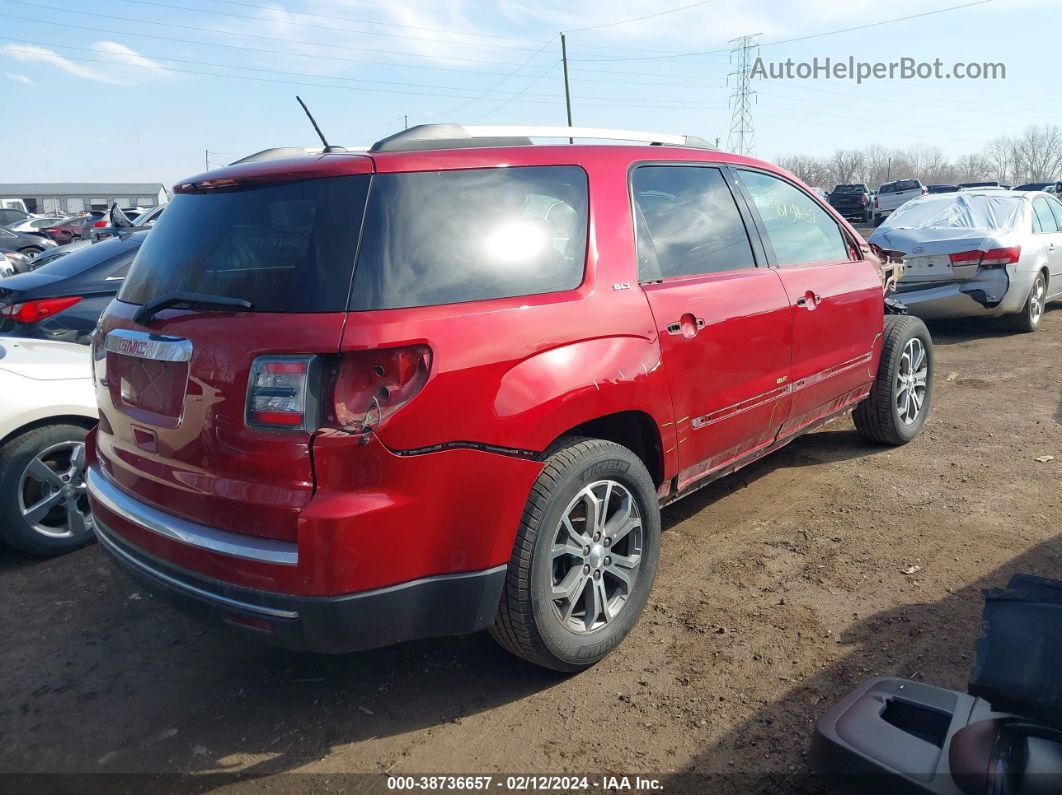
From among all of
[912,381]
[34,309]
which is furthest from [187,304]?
[912,381]

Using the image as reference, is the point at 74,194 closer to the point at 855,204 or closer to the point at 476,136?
the point at 855,204

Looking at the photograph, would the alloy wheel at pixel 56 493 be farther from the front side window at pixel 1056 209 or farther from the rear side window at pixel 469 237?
the front side window at pixel 1056 209

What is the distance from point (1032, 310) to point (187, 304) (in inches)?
367

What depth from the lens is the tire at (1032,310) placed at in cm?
905

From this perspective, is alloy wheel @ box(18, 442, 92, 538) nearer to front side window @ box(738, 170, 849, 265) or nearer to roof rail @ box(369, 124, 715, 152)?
roof rail @ box(369, 124, 715, 152)

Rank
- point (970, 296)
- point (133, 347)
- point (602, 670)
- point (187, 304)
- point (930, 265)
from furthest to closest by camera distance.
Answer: point (930, 265) → point (970, 296) → point (602, 670) → point (133, 347) → point (187, 304)

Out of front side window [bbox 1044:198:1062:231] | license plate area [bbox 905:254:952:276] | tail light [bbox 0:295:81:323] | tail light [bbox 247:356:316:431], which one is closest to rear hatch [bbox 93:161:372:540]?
tail light [bbox 247:356:316:431]

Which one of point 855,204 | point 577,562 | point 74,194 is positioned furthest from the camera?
point 74,194

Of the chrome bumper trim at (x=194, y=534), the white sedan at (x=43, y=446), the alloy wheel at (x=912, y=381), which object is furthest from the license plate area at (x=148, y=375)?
the alloy wheel at (x=912, y=381)

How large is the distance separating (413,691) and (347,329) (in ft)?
4.60

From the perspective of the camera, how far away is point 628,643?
10.5ft

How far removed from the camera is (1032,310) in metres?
9.14

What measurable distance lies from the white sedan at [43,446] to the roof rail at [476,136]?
→ 2.36m

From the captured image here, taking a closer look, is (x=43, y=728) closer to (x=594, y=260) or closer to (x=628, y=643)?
(x=628, y=643)
